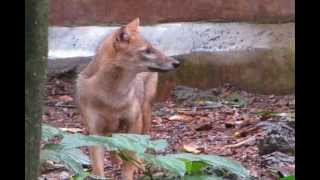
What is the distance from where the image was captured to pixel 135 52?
12.9ft

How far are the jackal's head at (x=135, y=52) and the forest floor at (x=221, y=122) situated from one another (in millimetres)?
432

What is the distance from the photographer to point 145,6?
213 inches

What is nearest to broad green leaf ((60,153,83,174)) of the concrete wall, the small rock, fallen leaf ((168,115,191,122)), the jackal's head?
the small rock

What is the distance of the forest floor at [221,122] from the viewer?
12.2 feet

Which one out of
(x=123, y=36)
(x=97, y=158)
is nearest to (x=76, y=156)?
(x=97, y=158)

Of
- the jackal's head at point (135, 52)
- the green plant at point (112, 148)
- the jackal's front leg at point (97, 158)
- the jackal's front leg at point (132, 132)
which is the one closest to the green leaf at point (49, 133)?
the green plant at point (112, 148)

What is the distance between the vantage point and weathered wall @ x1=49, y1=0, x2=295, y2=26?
5.37 metres

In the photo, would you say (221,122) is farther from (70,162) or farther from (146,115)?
(70,162)

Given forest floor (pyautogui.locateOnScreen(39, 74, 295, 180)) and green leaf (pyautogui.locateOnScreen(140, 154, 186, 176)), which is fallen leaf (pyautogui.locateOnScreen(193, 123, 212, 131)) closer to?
forest floor (pyautogui.locateOnScreen(39, 74, 295, 180))

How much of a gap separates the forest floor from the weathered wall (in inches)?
17.4

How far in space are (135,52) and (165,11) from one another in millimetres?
1494

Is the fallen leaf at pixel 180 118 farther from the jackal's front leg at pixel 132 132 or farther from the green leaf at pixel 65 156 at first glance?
the green leaf at pixel 65 156
